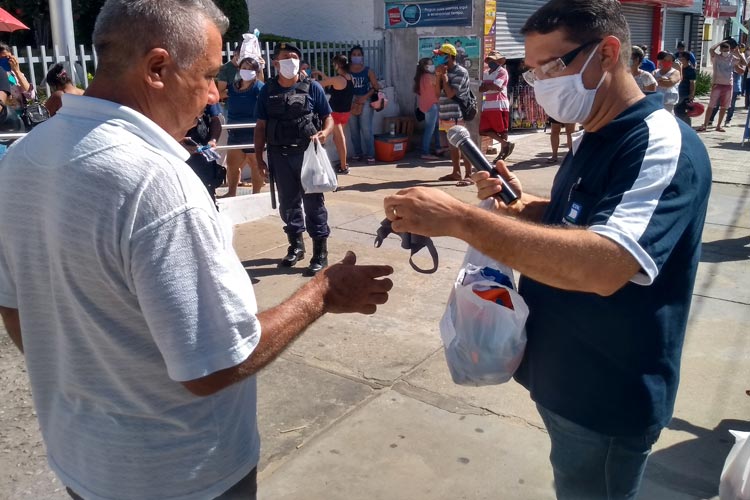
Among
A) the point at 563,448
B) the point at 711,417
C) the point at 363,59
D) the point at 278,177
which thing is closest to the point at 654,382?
the point at 563,448

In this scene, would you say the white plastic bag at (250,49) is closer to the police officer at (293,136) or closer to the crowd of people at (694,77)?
the police officer at (293,136)

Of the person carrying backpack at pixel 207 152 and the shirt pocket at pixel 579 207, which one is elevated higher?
the shirt pocket at pixel 579 207

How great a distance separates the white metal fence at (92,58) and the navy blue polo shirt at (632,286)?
6.68m

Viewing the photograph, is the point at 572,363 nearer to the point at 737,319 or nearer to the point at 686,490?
the point at 686,490

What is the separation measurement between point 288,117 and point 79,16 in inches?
644

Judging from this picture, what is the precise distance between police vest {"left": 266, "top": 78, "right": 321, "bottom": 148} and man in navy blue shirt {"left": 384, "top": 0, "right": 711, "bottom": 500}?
390 cm

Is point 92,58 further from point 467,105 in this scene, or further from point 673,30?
point 673,30

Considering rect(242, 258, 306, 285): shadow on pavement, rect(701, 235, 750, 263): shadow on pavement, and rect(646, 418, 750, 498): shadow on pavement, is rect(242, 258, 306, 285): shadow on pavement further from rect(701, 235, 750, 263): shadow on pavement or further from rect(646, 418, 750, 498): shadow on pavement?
rect(701, 235, 750, 263): shadow on pavement

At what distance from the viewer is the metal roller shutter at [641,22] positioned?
743 inches

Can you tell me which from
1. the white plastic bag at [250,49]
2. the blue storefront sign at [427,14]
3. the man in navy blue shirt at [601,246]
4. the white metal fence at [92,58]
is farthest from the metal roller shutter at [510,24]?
the man in navy blue shirt at [601,246]

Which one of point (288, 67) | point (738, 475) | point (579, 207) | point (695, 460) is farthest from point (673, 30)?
point (579, 207)

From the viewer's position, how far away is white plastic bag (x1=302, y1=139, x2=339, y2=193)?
5.80 m

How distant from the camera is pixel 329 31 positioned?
1436 cm

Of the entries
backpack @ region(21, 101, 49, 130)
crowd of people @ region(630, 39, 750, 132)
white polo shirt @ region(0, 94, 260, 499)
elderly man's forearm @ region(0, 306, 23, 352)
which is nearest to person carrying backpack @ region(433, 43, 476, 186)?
crowd of people @ region(630, 39, 750, 132)
